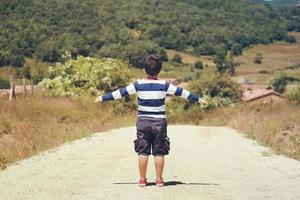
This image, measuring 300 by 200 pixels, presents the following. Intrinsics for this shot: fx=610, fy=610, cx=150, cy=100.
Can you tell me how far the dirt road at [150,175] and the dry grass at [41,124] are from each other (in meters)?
0.67

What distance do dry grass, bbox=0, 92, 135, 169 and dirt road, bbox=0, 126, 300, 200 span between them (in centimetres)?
67

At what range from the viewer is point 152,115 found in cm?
964

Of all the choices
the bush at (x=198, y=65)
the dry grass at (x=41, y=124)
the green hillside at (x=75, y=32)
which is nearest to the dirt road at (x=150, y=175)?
the dry grass at (x=41, y=124)

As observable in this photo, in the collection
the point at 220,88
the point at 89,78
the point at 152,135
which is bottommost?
the point at 220,88

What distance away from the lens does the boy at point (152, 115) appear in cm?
959

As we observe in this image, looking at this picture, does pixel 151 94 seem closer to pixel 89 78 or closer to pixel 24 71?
pixel 89 78

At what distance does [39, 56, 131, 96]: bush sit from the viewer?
47188 millimetres

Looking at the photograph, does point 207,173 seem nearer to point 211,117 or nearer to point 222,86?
point 211,117

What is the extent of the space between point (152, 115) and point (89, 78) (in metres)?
38.7

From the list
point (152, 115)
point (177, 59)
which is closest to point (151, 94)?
point (152, 115)

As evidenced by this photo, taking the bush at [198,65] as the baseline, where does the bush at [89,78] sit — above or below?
above

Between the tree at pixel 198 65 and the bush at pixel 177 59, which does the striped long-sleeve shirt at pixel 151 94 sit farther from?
the bush at pixel 177 59

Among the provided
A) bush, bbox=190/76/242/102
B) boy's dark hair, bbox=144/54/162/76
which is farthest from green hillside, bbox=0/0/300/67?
boy's dark hair, bbox=144/54/162/76

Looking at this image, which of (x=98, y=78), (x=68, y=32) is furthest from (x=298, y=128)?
(x=68, y=32)
